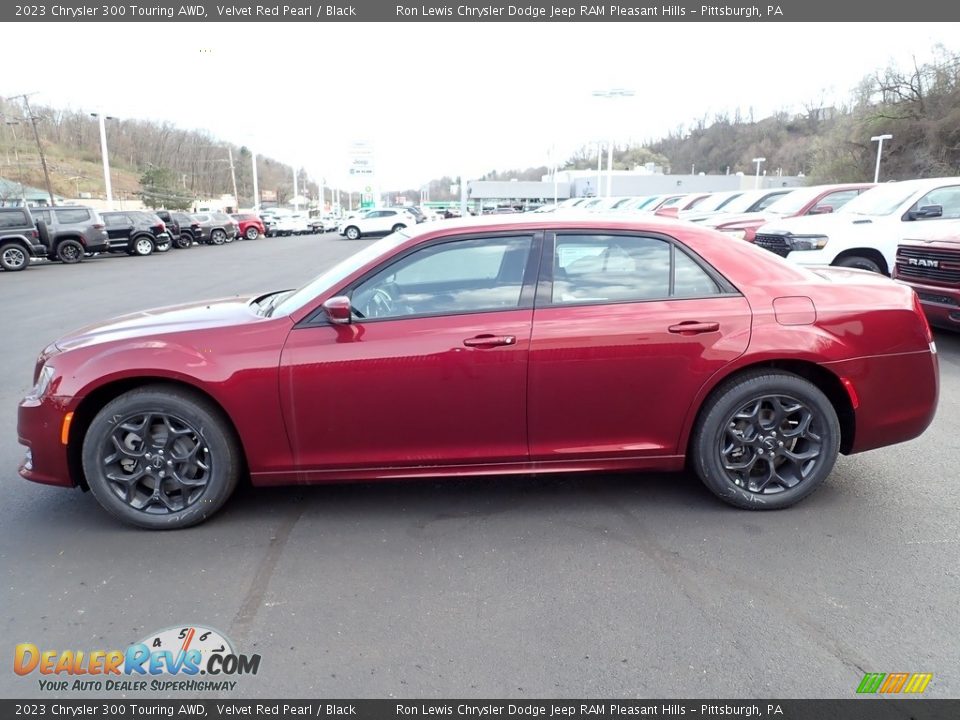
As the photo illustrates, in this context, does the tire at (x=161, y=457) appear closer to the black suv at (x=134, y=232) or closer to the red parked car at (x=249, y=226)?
the black suv at (x=134, y=232)

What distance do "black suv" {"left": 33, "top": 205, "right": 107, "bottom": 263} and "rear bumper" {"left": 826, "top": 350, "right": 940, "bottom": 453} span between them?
79.6 ft

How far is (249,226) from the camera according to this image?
43.3 meters

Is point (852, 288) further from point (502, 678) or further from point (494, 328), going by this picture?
point (502, 678)

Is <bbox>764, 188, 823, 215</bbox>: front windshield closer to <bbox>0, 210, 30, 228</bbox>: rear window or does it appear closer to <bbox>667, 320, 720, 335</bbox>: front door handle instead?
<bbox>667, 320, 720, 335</bbox>: front door handle

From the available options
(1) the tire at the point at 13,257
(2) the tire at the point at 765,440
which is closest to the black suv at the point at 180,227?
(1) the tire at the point at 13,257

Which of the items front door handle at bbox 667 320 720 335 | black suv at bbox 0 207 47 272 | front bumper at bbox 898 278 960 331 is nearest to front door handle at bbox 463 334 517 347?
front door handle at bbox 667 320 720 335

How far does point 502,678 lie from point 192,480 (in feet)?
6.74

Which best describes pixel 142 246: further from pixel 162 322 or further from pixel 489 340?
pixel 489 340

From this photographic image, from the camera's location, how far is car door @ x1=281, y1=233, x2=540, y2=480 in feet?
11.4

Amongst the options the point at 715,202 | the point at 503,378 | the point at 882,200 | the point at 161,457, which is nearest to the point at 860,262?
the point at 882,200

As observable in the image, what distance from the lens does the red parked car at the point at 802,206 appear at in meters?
11.9

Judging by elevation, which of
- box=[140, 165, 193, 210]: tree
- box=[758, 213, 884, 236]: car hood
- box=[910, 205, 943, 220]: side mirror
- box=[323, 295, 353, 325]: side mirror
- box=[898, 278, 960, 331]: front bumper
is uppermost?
box=[140, 165, 193, 210]: tree

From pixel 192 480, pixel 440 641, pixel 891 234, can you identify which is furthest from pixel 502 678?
pixel 891 234

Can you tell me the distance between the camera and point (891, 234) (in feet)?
28.2
